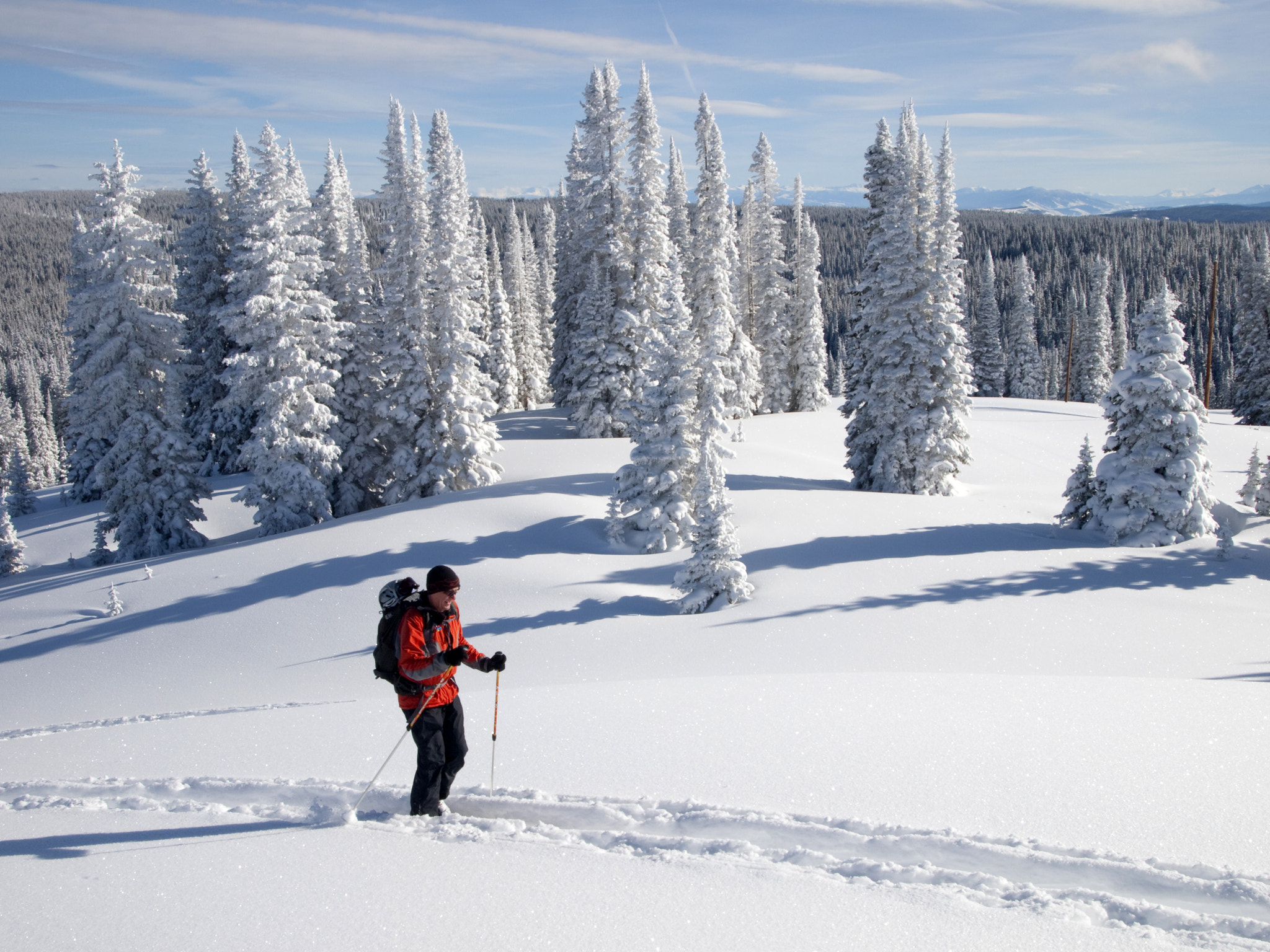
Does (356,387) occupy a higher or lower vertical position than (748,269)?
lower

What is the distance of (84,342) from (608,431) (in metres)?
21.5

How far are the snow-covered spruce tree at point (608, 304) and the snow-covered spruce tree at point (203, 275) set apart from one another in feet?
55.7

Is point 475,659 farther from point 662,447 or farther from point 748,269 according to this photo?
point 748,269

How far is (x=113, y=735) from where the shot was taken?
27.7 ft

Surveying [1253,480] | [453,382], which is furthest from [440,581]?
[1253,480]

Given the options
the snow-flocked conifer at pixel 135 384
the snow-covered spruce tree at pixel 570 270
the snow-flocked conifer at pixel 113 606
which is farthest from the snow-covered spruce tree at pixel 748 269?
the snow-flocked conifer at pixel 113 606

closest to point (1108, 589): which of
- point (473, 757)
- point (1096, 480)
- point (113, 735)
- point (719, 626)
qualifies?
point (1096, 480)

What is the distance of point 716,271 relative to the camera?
3797cm

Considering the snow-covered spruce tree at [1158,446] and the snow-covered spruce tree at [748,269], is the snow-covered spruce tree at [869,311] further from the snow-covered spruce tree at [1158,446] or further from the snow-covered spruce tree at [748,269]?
the snow-covered spruce tree at [748,269]

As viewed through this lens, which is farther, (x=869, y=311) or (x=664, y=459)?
(x=869, y=311)

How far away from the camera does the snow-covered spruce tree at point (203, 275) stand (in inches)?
1330

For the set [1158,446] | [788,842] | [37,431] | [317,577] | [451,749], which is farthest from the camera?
[37,431]

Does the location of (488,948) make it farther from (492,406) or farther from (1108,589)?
(492,406)

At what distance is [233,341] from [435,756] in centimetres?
3204
